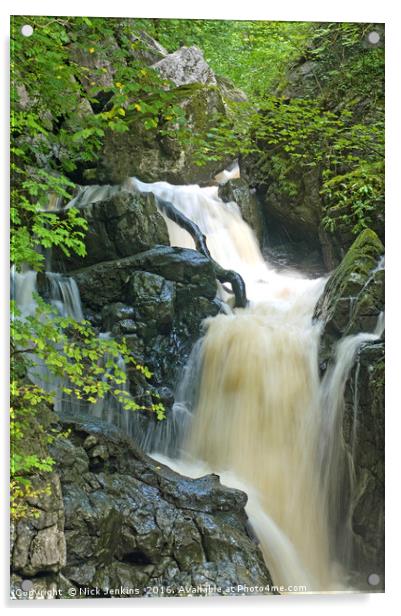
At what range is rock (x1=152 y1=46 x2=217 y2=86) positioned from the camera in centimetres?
337

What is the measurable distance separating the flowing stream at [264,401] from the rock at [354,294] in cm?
6

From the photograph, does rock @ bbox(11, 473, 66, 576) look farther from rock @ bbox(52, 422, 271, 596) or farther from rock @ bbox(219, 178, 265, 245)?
rock @ bbox(219, 178, 265, 245)

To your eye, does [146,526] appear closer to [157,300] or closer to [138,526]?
[138,526]

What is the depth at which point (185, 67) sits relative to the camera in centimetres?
349

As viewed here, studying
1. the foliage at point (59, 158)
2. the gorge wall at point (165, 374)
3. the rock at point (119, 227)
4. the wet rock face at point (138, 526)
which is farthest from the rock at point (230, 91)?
the wet rock face at point (138, 526)

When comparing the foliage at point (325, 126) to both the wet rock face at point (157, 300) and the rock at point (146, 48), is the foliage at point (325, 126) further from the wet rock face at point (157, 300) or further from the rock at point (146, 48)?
the wet rock face at point (157, 300)

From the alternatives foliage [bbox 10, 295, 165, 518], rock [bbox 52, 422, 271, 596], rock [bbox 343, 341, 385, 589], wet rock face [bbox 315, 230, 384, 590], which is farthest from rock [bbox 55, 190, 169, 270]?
rock [bbox 343, 341, 385, 589]

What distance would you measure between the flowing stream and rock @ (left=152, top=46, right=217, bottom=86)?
592 mm

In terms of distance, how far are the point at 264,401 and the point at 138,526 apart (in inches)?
37.3

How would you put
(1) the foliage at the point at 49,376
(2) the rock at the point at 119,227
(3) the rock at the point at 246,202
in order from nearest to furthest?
(1) the foliage at the point at 49,376
(2) the rock at the point at 119,227
(3) the rock at the point at 246,202

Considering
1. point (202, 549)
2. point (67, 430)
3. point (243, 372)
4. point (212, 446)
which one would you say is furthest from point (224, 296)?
point (202, 549)

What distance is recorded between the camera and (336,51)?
11.3 ft

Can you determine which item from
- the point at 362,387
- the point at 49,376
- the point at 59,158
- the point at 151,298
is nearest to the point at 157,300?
the point at 151,298

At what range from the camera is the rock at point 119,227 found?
11.3 feet
